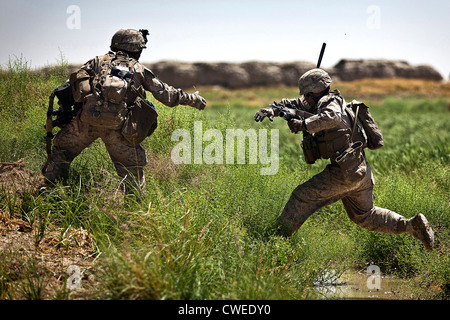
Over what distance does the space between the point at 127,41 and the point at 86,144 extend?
1365 millimetres

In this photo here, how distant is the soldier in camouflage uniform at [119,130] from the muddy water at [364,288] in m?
2.49

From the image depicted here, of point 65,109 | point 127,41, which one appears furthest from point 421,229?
point 65,109

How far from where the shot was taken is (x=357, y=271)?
6.11 meters

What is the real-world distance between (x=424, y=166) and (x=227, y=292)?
19.1ft

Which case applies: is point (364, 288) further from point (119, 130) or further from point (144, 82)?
point (144, 82)

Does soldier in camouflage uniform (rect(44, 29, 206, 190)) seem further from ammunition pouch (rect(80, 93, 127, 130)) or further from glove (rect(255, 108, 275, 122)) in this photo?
glove (rect(255, 108, 275, 122))

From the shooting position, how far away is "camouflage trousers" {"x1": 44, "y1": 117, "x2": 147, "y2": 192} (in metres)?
6.02

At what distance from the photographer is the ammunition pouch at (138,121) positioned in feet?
19.4

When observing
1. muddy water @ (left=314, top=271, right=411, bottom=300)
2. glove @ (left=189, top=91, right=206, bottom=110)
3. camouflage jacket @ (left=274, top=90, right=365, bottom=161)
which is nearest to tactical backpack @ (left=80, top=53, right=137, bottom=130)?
glove @ (left=189, top=91, right=206, bottom=110)

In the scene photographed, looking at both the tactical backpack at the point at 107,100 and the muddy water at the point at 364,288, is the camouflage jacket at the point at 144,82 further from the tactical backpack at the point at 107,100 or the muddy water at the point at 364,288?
the muddy water at the point at 364,288

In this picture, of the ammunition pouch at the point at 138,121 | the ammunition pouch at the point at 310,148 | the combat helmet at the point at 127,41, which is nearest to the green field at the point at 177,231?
the ammunition pouch at the point at 138,121

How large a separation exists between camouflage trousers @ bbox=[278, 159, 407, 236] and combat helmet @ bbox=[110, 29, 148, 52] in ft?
8.59
